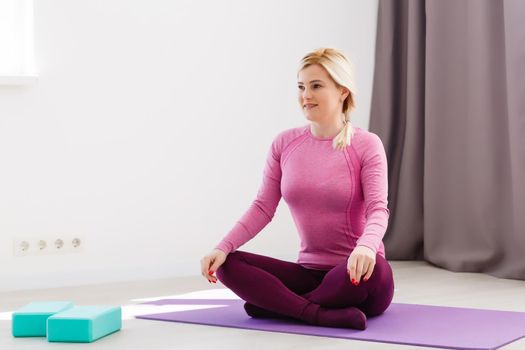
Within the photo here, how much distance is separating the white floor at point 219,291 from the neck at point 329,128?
0.60 metres

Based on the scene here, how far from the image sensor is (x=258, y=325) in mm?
2264

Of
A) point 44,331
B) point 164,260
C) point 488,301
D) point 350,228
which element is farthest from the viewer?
point 164,260

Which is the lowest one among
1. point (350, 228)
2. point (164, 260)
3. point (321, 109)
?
point (164, 260)

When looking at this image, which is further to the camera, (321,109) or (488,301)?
(488,301)

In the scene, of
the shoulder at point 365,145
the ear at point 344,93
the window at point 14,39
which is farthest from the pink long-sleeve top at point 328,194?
the window at point 14,39

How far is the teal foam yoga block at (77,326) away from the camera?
6.91 feet

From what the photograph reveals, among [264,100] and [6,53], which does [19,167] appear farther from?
[264,100]

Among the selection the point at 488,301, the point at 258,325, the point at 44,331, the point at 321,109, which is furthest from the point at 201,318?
the point at 488,301

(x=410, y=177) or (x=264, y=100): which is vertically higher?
(x=264, y=100)

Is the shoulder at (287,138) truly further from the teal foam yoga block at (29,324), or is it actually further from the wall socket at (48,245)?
the wall socket at (48,245)

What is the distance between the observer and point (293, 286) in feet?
7.84

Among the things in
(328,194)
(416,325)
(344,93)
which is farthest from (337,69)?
(416,325)

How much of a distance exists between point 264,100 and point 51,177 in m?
1.02

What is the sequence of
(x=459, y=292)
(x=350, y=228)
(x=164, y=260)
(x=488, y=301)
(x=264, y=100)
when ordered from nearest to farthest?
(x=350, y=228) < (x=488, y=301) < (x=459, y=292) < (x=164, y=260) < (x=264, y=100)
